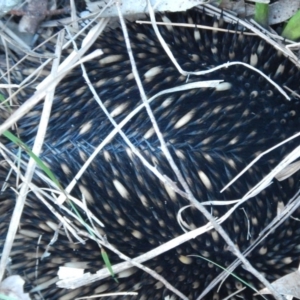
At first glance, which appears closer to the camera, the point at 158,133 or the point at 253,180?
the point at 158,133

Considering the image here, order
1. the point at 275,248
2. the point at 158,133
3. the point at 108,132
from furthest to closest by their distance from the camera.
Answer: the point at 275,248 → the point at 108,132 → the point at 158,133

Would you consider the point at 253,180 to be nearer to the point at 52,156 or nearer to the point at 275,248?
the point at 275,248

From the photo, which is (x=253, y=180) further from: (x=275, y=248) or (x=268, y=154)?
(x=275, y=248)

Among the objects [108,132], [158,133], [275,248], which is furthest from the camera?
[275,248]

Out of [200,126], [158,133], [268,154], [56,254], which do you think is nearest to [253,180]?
[268,154]

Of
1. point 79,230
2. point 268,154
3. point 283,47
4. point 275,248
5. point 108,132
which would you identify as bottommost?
point 275,248

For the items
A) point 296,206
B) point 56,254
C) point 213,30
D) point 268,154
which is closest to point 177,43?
point 213,30

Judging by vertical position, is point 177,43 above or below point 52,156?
above
